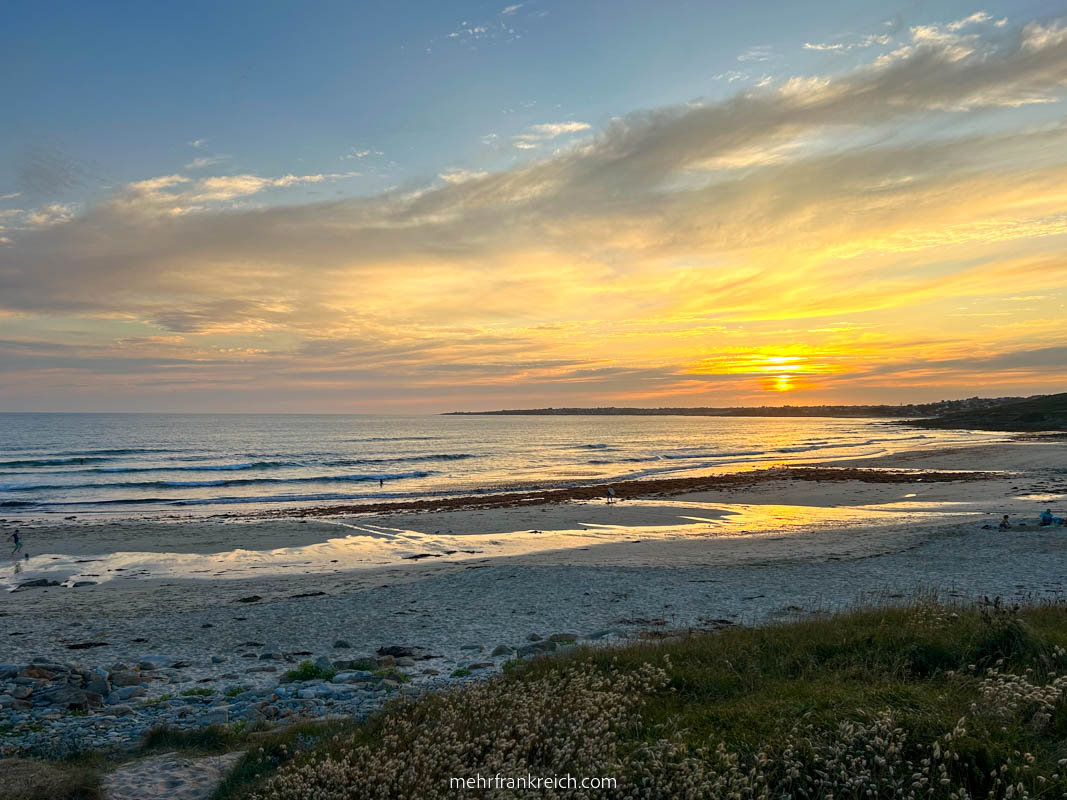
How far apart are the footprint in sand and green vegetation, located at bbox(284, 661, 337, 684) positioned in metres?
3.35

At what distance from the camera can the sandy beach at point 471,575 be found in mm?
13672

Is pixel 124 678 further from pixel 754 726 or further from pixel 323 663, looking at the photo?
pixel 754 726

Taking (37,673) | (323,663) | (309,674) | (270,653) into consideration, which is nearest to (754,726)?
(309,674)

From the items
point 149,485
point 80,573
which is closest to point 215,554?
point 80,573

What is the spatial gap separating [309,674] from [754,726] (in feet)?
25.2

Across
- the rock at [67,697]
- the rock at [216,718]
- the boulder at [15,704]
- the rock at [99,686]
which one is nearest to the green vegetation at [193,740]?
the rock at [216,718]

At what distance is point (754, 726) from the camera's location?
6.03 meters

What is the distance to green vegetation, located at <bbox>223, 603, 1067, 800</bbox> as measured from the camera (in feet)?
16.3

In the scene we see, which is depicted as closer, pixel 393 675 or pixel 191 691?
→ pixel 191 691

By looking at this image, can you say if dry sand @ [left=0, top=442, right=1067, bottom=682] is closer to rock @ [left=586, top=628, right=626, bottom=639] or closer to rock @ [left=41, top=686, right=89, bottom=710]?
rock @ [left=586, top=628, right=626, bottom=639]

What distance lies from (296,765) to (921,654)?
6.84 meters

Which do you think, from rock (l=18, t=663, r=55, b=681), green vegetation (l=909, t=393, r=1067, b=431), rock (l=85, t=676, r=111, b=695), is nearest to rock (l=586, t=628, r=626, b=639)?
rock (l=85, t=676, r=111, b=695)

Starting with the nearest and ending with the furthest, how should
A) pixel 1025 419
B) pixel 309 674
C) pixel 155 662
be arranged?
pixel 309 674 → pixel 155 662 → pixel 1025 419

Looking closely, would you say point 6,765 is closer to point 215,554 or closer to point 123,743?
point 123,743
